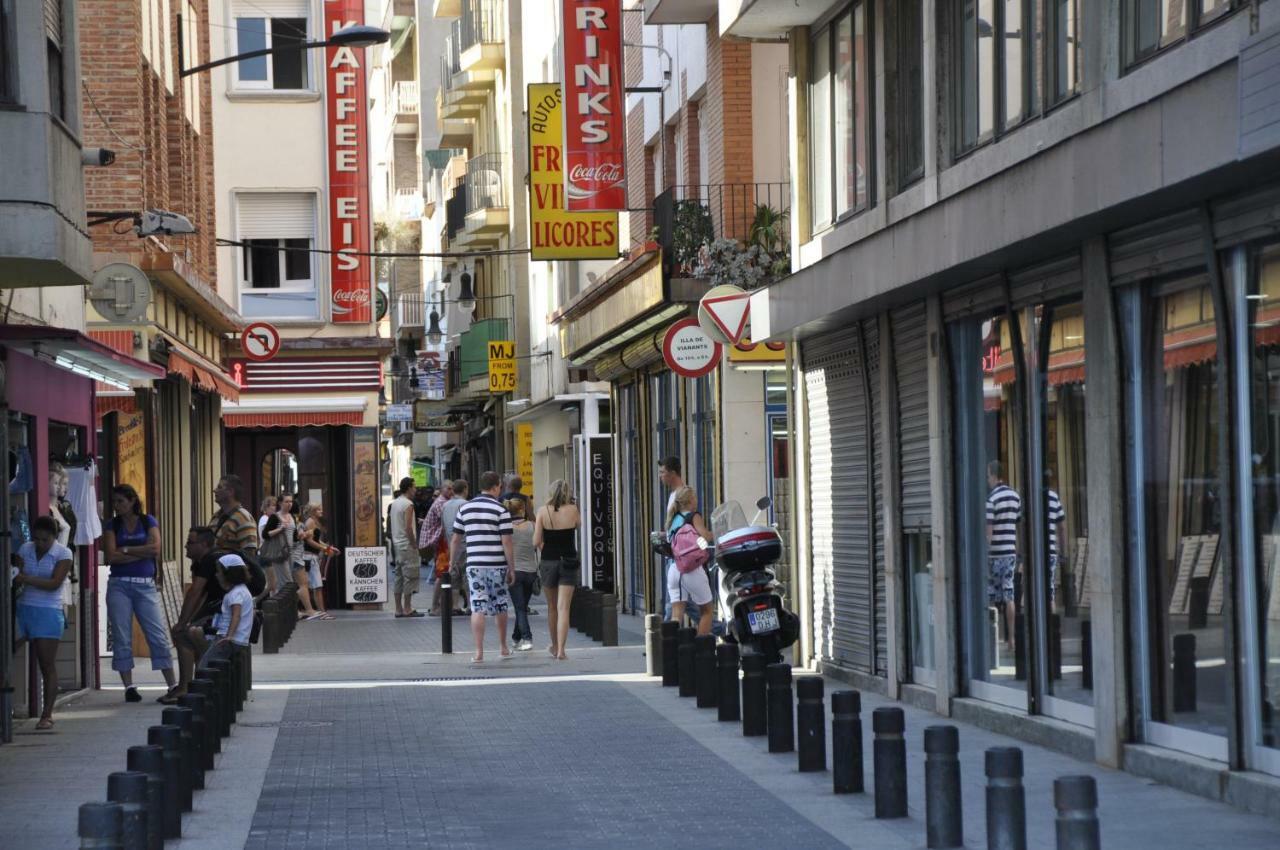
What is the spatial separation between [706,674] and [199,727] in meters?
5.22

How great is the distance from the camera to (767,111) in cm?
2600

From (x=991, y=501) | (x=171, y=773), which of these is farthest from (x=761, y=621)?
(x=171, y=773)

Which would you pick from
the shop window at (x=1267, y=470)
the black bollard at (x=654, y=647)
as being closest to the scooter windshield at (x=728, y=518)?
the black bollard at (x=654, y=647)

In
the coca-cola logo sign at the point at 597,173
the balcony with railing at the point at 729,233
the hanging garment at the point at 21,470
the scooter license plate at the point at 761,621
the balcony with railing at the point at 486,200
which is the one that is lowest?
the scooter license plate at the point at 761,621

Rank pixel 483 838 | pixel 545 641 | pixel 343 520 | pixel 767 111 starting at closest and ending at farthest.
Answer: pixel 483 838
pixel 767 111
pixel 545 641
pixel 343 520

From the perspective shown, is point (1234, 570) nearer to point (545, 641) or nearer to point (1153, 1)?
point (1153, 1)

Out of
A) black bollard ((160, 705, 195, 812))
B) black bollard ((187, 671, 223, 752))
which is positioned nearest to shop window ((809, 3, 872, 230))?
black bollard ((187, 671, 223, 752))

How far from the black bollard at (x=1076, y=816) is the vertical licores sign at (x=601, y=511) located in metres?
29.2

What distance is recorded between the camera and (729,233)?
2564 centimetres

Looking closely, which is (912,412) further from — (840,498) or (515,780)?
(515,780)

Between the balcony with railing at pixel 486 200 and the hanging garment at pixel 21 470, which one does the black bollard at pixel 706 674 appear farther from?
the balcony with railing at pixel 486 200

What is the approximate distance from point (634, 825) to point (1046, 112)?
5.41 m

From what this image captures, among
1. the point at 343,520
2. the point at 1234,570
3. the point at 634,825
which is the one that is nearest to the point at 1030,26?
the point at 1234,570

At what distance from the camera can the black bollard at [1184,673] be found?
39.7 feet
